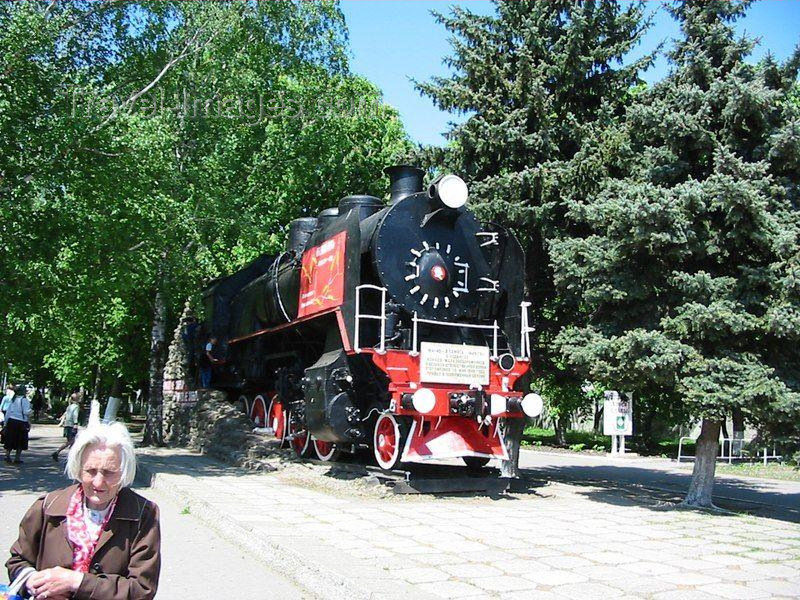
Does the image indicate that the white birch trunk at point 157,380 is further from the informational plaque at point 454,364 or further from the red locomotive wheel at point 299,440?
the informational plaque at point 454,364

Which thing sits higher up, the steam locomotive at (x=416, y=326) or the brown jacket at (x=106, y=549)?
the steam locomotive at (x=416, y=326)

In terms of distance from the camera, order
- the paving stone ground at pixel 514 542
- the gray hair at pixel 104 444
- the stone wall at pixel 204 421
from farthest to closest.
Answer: the stone wall at pixel 204 421, the paving stone ground at pixel 514 542, the gray hair at pixel 104 444

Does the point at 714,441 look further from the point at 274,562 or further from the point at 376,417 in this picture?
the point at 274,562

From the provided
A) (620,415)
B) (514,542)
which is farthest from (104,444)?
(620,415)

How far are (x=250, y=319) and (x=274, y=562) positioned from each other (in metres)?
10.1

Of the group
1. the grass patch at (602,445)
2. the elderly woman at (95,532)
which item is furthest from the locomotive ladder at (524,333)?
the grass patch at (602,445)

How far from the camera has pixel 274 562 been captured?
6238 millimetres

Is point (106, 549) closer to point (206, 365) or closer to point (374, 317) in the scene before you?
point (374, 317)

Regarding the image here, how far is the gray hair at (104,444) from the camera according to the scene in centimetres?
286

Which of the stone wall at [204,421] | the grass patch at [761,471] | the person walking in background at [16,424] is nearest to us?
the stone wall at [204,421]

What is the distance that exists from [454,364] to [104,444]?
7547 mm

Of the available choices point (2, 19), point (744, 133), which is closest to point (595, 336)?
point (744, 133)

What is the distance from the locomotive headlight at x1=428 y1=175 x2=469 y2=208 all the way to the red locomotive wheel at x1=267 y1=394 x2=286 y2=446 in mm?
6057

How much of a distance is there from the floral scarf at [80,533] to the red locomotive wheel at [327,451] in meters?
9.40
